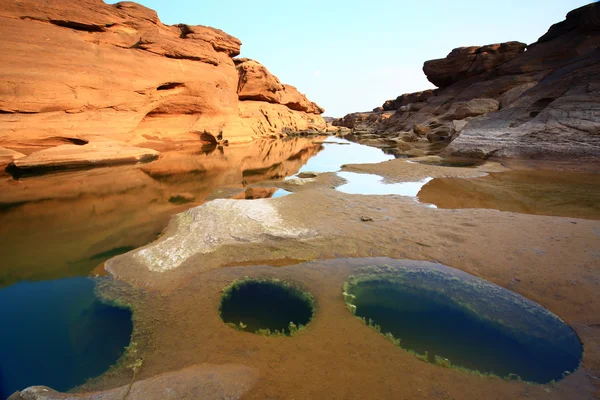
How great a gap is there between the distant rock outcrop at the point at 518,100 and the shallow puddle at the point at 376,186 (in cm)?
563

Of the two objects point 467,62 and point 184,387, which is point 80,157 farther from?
point 467,62

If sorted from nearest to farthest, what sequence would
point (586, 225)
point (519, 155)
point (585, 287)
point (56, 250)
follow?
point (585, 287), point (586, 225), point (56, 250), point (519, 155)

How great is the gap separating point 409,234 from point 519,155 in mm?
10184

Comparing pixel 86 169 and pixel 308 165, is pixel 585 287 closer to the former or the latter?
pixel 308 165

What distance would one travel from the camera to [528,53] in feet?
90.5

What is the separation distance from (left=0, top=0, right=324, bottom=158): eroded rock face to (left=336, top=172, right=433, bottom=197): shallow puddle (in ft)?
41.5

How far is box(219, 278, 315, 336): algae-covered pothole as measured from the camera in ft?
9.75

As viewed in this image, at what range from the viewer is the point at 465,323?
3.00m

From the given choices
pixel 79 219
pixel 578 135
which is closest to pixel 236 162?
pixel 79 219

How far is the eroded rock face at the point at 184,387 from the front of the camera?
213 cm

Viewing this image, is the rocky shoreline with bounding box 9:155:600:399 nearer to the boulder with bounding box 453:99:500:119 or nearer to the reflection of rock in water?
the reflection of rock in water

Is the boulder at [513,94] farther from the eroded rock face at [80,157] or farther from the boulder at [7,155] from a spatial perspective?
the boulder at [7,155]

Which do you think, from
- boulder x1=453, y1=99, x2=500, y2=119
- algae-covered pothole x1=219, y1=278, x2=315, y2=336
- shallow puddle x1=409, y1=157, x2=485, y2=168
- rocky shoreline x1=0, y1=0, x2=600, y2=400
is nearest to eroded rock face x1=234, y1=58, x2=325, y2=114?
rocky shoreline x1=0, y1=0, x2=600, y2=400

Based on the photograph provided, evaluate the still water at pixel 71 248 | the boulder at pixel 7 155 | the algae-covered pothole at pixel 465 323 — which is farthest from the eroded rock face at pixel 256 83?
the algae-covered pothole at pixel 465 323
